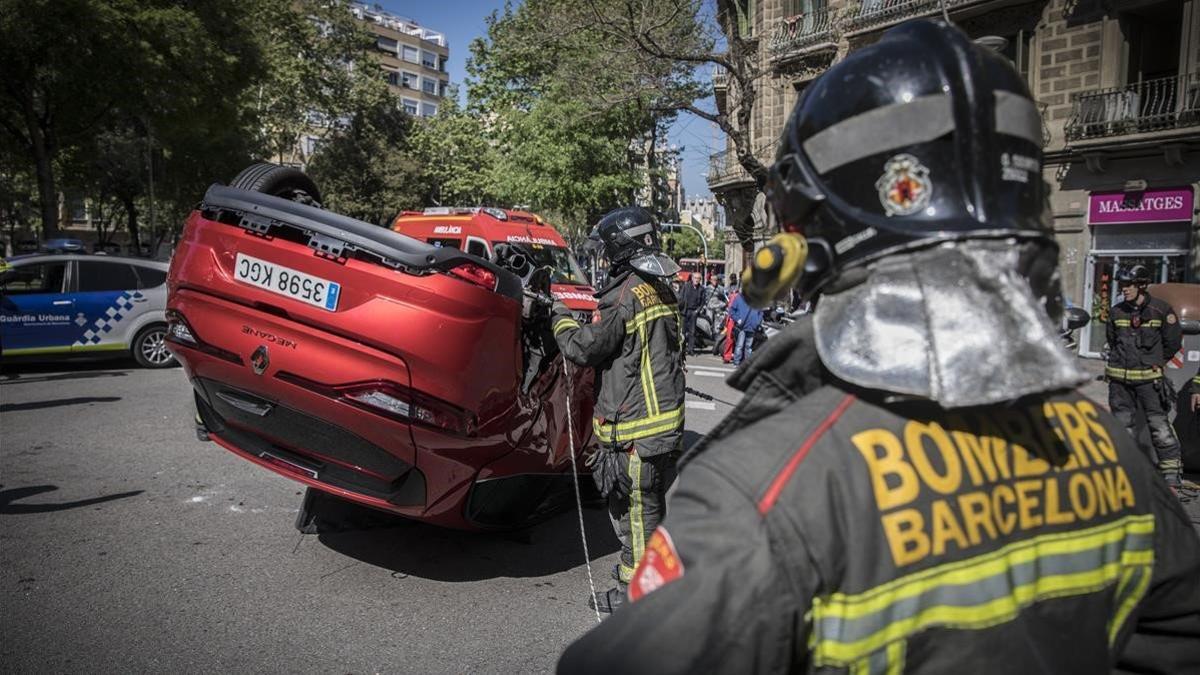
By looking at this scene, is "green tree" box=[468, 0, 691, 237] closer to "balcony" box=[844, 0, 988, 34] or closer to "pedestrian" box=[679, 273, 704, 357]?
"pedestrian" box=[679, 273, 704, 357]

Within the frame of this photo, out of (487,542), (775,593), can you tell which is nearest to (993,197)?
(775,593)

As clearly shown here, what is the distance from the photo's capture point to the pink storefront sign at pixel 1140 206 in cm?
1465

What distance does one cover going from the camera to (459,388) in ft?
10.5

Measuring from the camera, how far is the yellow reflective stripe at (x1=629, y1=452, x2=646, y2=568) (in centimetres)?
366

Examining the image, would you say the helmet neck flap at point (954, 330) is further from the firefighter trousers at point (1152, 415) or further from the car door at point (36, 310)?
the car door at point (36, 310)

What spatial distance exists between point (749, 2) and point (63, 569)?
22.7 m

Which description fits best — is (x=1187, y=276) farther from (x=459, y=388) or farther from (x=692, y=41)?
(x=459, y=388)

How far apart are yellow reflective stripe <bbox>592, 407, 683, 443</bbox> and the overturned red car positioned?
47cm

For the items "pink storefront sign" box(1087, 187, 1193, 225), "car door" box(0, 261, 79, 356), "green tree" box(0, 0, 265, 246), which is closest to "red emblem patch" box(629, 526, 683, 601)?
"car door" box(0, 261, 79, 356)

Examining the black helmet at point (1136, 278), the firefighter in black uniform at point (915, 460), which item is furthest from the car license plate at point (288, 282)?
the black helmet at point (1136, 278)

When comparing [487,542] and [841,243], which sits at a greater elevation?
[841,243]

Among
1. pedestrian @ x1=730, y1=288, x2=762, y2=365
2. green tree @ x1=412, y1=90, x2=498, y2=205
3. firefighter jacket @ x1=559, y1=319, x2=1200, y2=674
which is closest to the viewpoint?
firefighter jacket @ x1=559, y1=319, x2=1200, y2=674

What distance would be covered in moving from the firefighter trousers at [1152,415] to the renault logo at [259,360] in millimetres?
6195

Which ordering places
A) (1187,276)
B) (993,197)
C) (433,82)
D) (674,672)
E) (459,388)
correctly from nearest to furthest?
(674,672), (993,197), (459,388), (1187,276), (433,82)
